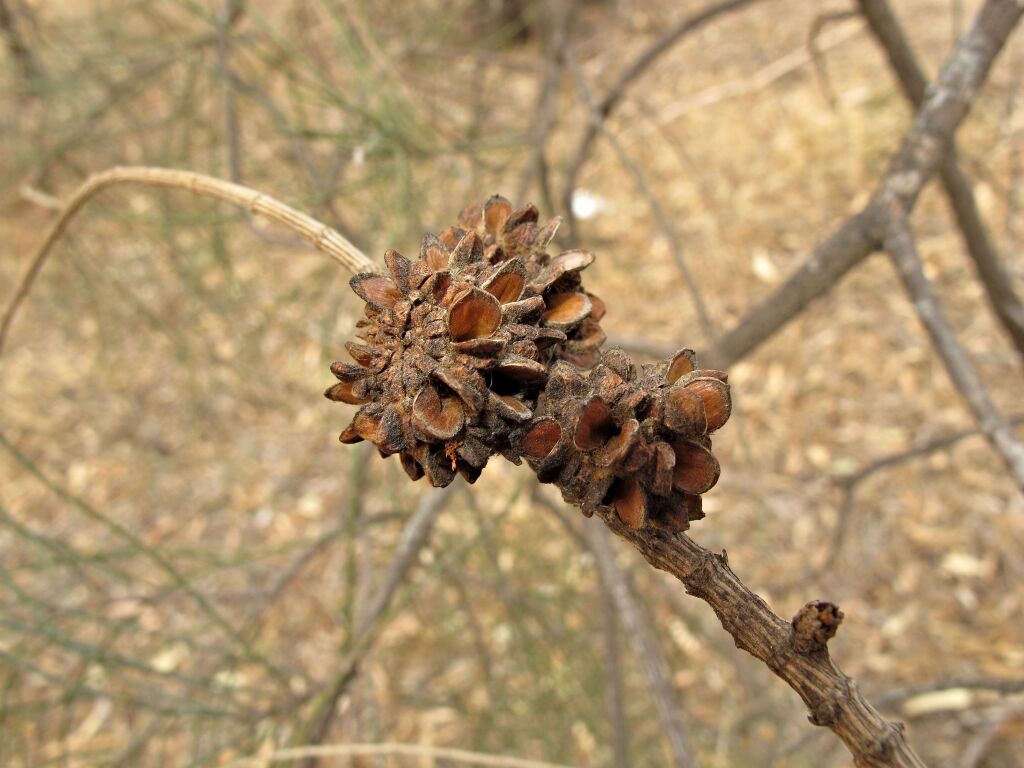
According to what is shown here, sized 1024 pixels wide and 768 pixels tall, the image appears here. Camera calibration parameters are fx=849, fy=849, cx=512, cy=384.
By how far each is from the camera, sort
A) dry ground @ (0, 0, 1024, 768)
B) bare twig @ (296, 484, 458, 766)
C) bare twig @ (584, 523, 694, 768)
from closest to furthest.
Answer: bare twig @ (584, 523, 694, 768), bare twig @ (296, 484, 458, 766), dry ground @ (0, 0, 1024, 768)

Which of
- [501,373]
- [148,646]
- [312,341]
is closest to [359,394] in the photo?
[501,373]

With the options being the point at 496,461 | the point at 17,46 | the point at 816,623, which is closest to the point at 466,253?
the point at 816,623

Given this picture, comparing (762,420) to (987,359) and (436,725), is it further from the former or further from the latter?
(436,725)

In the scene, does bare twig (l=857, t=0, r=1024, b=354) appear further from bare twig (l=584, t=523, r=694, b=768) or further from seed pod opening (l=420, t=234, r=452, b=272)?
seed pod opening (l=420, t=234, r=452, b=272)

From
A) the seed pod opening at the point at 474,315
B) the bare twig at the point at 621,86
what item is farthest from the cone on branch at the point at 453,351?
the bare twig at the point at 621,86

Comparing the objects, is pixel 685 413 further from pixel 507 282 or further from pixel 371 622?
pixel 371 622

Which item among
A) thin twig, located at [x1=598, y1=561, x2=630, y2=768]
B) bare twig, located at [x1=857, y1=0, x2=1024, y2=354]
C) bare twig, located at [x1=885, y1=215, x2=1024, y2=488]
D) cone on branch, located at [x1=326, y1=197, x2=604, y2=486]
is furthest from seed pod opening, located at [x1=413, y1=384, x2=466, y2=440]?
bare twig, located at [x1=857, y1=0, x2=1024, y2=354]
